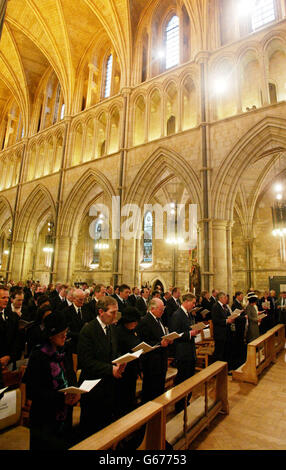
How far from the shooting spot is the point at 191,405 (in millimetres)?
3518

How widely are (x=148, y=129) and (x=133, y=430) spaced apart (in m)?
12.8

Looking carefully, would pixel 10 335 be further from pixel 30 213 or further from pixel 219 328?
pixel 30 213

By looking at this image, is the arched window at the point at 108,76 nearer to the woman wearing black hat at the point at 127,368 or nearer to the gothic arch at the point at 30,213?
the gothic arch at the point at 30,213

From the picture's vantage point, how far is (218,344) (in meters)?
5.40

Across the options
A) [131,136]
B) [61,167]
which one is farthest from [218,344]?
[61,167]

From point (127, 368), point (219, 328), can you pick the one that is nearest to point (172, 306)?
point (219, 328)

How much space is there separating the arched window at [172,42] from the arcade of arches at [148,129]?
65 millimetres

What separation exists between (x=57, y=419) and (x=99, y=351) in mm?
657

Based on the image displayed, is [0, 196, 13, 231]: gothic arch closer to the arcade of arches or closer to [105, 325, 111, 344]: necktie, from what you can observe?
the arcade of arches

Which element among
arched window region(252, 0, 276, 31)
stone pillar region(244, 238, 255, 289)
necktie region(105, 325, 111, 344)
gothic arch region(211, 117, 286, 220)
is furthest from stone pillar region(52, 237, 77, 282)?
arched window region(252, 0, 276, 31)

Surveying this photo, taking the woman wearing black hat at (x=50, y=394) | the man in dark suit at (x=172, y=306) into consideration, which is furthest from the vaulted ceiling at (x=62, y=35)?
the woman wearing black hat at (x=50, y=394)

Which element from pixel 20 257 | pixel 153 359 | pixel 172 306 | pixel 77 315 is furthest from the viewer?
pixel 20 257

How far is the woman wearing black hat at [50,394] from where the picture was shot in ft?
6.13
